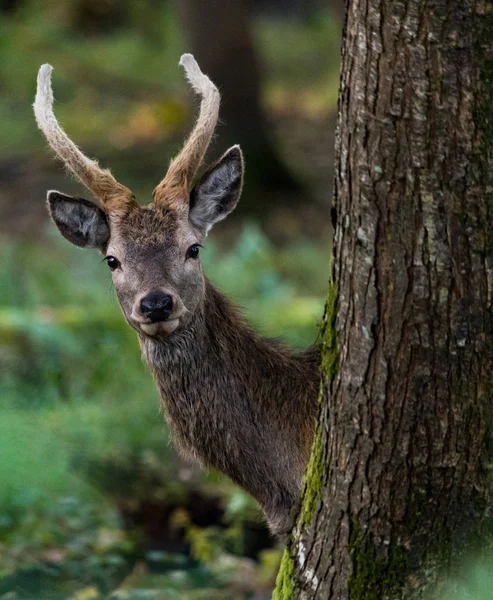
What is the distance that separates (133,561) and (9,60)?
47.3 feet

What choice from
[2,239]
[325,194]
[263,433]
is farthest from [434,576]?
[325,194]

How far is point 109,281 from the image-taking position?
34.1 ft

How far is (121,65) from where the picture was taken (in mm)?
20344

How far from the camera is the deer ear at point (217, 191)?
569 centimetres

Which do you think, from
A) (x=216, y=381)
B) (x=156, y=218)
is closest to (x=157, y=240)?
(x=156, y=218)

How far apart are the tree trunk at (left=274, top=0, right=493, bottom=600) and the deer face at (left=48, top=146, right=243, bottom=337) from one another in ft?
4.22

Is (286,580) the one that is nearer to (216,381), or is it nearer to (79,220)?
(216,381)

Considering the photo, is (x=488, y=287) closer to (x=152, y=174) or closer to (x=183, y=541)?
(x=183, y=541)

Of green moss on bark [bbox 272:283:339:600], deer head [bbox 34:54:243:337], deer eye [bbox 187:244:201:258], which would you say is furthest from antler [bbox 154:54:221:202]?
green moss on bark [bbox 272:283:339:600]

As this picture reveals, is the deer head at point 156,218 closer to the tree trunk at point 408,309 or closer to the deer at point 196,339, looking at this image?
the deer at point 196,339

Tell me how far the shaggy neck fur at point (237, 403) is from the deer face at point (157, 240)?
190mm

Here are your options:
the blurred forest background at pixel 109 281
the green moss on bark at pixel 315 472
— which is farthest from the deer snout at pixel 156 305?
the green moss on bark at pixel 315 472

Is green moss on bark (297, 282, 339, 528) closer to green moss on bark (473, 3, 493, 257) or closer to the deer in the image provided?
green moss on bark (473, 3, 493, 257)

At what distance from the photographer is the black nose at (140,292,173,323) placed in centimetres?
512
